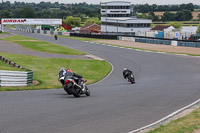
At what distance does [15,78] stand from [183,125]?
1173 cm

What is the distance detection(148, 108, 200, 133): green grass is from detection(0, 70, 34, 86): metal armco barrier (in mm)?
10906

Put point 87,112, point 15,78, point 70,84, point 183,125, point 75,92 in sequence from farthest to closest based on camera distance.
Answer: point 15,78 → point 75,92 → point 70,84 → point 87,112 → point 183,125

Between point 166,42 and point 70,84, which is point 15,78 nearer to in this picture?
point 70,84

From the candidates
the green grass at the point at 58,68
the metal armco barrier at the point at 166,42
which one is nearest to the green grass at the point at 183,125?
the green grass at the point at 58,68

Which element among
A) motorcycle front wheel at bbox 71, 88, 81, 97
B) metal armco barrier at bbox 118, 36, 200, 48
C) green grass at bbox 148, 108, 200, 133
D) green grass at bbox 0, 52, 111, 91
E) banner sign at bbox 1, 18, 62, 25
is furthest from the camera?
banner sign at bbox 1, 18, 62, 25

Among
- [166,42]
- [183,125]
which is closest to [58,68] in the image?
[183,125]

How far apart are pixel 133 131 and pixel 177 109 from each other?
3713mm

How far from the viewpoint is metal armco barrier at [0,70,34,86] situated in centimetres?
1810

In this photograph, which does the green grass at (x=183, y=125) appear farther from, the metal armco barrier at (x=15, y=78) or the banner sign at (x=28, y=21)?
the banner sign at (x=28, y=21)

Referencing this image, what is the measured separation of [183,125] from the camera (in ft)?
29.9

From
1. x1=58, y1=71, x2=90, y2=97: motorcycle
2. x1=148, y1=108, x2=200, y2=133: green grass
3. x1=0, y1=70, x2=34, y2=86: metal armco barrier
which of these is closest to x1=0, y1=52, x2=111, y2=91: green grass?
x1=0, y1=70, x2=34, y2=86: metal armco barrier

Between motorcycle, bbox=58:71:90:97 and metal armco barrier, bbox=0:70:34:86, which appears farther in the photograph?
metal armco barrier, bbox=0:70:34:86

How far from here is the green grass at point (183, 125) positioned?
848cm

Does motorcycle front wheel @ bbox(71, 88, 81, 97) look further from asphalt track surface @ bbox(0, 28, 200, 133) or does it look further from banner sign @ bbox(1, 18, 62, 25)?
Answer: banner sign @ bbox(1, 18, 62, 25)
